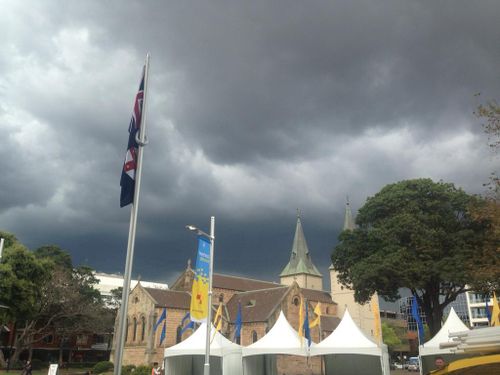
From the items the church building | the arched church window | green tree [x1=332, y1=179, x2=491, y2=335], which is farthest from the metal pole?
the arched church window

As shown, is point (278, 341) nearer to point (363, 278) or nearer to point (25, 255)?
point (363, 278)

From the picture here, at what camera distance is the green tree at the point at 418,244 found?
106 ft

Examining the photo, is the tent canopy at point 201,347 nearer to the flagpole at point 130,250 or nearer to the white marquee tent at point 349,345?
the white marquee tent at point 349,345

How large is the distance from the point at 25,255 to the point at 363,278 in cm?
2800

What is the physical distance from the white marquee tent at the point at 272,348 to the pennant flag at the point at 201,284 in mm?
9965

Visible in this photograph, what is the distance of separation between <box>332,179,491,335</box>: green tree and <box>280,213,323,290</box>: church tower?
1749 inches

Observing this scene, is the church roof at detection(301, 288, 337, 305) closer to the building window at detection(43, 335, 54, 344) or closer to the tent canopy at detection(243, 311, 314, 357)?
the building window at detection(43, 335, 54, 344)

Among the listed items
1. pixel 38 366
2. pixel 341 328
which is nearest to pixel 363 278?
pixel 341 328

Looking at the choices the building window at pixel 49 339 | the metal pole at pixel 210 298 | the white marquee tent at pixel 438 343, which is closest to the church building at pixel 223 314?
the building window at pixel 49 339

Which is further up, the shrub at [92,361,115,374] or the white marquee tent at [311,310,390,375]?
the white marquee tent at [311,310,390,375]

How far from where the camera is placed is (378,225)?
37.7 meters

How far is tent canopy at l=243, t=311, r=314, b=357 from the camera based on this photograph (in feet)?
84.9

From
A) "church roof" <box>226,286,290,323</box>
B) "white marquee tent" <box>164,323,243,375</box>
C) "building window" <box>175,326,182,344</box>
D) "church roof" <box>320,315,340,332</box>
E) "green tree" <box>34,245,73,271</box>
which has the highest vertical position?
"green tree" <box>34,245,73,271</box>

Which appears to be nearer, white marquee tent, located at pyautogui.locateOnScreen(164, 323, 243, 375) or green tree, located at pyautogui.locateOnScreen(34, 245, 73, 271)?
white marquee tent, located at pyautogui.locateOnScreen(164, 323, 243, 375)
